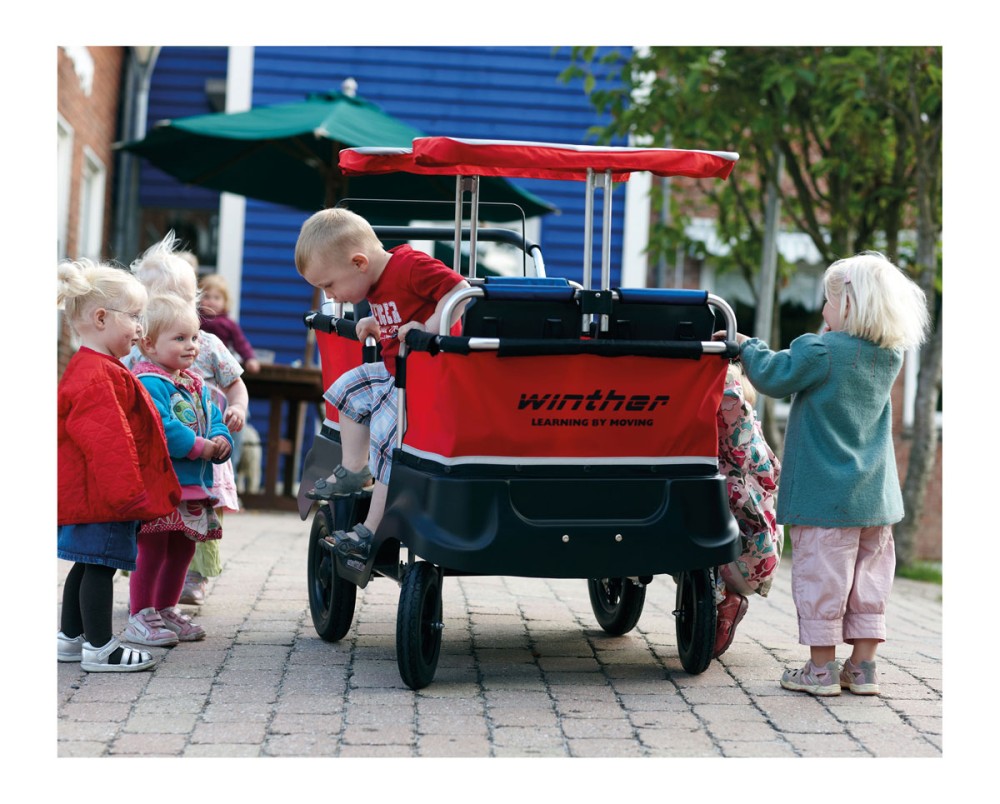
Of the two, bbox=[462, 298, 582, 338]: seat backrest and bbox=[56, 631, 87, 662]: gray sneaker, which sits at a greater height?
bbox=[462, 298, 582, 338]: seat backrest

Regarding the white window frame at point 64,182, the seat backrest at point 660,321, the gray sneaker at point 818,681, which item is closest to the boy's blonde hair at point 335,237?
the seat backrest at point 660,321

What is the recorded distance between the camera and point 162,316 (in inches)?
184

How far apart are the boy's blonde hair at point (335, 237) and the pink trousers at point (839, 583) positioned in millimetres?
1666

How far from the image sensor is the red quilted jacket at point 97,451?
13.3 feet

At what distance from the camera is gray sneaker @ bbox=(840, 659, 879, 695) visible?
4180mm

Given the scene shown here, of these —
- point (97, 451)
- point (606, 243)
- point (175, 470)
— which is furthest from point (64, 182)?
point (606, 243)

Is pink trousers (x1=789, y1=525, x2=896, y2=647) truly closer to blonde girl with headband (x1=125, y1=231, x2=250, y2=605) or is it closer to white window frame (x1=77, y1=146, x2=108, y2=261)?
blonde girl with headband (x1=125, y1=231, x2=250, y2=605)

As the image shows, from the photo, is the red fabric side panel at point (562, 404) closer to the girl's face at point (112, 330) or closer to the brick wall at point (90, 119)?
the girl's face at point (112, 330)

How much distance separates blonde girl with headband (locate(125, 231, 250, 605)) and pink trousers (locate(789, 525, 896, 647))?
2135mm

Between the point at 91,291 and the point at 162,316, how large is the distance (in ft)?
1.51

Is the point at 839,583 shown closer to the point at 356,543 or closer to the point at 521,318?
the point at 521,318

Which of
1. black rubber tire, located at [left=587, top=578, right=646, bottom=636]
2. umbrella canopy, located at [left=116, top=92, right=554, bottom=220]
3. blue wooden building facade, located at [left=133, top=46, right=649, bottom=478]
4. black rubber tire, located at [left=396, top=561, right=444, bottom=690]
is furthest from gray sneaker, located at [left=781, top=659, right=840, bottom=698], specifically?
blue wooden building facade, located at [left=133, top=46, right=649, bottom=478]
